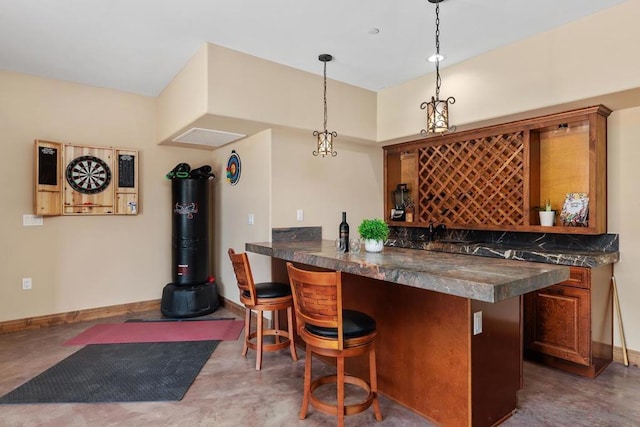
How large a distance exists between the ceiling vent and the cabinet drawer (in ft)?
11.1

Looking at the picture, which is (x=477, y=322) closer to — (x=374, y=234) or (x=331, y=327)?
(x=331, y=327)

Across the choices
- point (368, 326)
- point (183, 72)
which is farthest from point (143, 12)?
point (368, 326)

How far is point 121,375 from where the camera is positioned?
2.81 metres

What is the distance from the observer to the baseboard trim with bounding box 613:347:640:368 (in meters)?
2.96

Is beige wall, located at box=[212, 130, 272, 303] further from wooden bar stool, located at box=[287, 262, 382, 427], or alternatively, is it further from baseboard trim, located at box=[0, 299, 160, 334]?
wooden bar stool, located at box=[287, 262, 382, 427]

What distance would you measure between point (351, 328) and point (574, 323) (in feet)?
6.39

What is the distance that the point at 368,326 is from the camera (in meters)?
2.09

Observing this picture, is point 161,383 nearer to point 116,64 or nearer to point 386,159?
point 116,64

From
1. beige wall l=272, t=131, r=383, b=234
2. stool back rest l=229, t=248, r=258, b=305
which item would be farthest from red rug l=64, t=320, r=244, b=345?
beige wall l=272, t=131, r=383, b=234

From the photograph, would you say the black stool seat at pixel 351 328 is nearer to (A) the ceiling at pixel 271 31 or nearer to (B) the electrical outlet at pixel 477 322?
(B) the electrical outlet at pixel 477 322

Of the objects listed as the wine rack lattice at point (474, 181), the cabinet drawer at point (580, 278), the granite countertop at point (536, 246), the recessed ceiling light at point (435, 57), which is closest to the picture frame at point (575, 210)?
the granite countertop at point (536, 246)

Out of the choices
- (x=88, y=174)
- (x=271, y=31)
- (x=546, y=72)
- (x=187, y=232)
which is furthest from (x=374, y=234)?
(x=88, y=174)

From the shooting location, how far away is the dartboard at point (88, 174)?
4.11m

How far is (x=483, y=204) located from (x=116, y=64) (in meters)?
4.02
